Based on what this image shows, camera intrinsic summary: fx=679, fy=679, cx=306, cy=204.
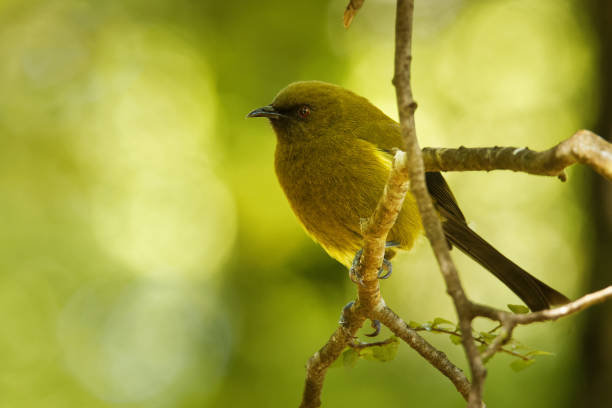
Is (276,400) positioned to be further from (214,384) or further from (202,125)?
(202,125)

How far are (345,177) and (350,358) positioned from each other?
1.10m

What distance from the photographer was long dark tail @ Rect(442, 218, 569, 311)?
414 cm

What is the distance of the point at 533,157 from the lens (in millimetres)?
1898

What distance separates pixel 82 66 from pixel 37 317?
162 inches

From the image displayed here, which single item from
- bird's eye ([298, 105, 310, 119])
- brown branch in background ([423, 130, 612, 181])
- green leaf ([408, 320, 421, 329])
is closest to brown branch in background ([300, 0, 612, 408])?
brown branch in background ([423, 130, 612, 181])

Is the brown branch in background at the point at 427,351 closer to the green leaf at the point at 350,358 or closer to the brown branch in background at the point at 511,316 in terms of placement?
the green leaf at the point at 350,358

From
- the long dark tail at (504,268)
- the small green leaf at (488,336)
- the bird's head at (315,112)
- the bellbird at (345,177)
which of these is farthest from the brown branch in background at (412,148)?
the long dark tail at (504,268)

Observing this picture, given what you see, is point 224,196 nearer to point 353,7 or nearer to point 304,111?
point 304,111

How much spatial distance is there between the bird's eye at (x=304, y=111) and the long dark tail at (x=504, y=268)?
1187 mm

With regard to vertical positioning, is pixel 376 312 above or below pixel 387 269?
below

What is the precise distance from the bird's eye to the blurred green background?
289 centimetres

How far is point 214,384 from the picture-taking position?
25.4 feet

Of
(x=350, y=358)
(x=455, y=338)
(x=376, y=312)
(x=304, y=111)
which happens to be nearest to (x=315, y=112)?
(x=304, y=111)

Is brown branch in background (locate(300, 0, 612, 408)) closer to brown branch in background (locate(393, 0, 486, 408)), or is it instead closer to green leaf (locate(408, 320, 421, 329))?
brown branch in background (locate(393, 0, 486, 408))
